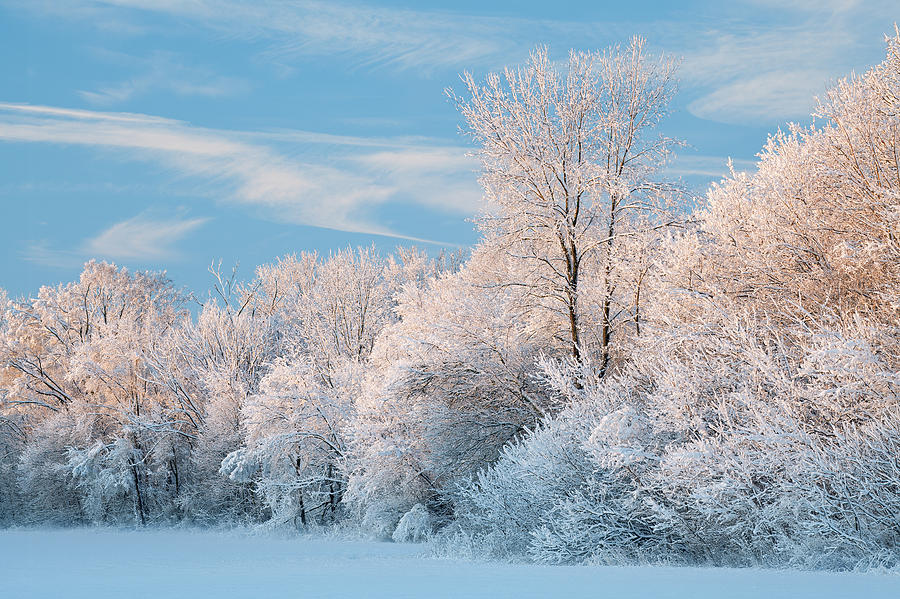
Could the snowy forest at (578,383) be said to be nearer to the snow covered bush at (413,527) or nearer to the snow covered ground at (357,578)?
the snow covered bush at (413,527)

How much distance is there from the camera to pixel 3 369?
112ft

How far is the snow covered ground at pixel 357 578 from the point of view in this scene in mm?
8922

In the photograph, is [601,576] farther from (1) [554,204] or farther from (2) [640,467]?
(1) [554,204]

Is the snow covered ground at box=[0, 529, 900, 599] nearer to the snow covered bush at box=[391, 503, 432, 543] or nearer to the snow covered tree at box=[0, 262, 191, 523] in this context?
the snow covered bush at box=[391, 503, 432, 543]

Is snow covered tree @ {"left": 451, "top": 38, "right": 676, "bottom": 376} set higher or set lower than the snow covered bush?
higher

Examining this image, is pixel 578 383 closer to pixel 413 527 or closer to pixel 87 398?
pixel 413 527

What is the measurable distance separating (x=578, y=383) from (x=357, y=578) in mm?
7502

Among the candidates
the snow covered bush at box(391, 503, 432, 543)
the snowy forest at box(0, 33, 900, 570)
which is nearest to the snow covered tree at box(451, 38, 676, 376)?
the snowy forest at box(0, 33, 900, 570)

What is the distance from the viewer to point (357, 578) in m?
11.4

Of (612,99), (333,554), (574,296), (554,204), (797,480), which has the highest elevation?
(612,99)

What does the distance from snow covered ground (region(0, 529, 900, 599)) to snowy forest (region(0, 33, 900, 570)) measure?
2.03m

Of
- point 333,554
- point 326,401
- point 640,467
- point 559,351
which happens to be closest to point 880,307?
point 640,467

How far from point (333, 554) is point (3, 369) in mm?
23327

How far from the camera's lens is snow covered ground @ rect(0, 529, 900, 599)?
892 centimetres
